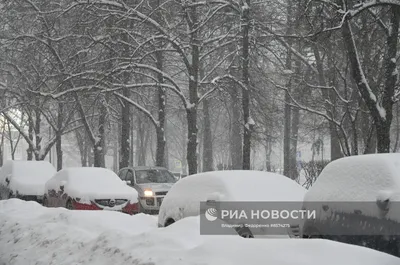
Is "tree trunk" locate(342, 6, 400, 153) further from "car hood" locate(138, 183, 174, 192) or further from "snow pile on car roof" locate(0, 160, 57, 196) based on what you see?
"snow pile on car roof" locate(0, 160, 57, 196)

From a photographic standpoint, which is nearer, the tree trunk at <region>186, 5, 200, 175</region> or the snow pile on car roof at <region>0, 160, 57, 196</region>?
the snow pile on car roof at <region>0, 160, 57, 196</region>

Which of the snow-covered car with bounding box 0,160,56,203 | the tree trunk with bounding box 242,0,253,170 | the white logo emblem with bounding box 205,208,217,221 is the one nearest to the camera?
the white logo emblem with bounding box 205,208,217,221

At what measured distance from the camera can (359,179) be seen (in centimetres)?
643

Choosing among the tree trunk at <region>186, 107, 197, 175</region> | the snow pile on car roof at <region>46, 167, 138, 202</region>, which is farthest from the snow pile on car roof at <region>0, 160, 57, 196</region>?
the tree trunk at <region>186, 107, 197, 175</region>

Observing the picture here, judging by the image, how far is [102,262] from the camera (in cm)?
580

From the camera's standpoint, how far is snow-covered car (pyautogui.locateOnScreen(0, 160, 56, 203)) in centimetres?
1719

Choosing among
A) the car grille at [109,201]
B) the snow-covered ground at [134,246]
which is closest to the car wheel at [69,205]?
the car grille at [109,201]

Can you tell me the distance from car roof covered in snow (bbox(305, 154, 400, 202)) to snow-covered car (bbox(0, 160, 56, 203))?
12.3 m

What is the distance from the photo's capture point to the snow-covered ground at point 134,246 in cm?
466

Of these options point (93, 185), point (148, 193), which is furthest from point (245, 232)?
point (148, 193)

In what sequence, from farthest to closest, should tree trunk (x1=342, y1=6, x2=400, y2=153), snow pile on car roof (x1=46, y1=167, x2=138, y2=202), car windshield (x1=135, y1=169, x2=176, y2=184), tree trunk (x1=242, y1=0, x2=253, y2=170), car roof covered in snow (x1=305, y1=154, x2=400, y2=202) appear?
car windshield (x1=135, y1=169, x2=176, y2=184) → tree trunk (x1=242, y1=0, x2=253, y2=170) → snow pile on car roof (x1=46, y1=167, x2=138, y2=202) → tree trunk (x1=342, y1=6, x2=400, y2=153) → car roof covered in snow (x1=305, y1=154, x2=400, y2=202)

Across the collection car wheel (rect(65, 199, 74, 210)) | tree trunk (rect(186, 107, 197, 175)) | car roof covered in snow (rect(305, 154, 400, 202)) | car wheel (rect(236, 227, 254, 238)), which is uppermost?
tree trunk (rect(186, 107, 197, 175))

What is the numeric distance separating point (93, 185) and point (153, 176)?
445 cm

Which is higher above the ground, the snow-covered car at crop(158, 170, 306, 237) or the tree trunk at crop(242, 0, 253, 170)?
the tree trunk at crop(242, 0, 253, 170)
